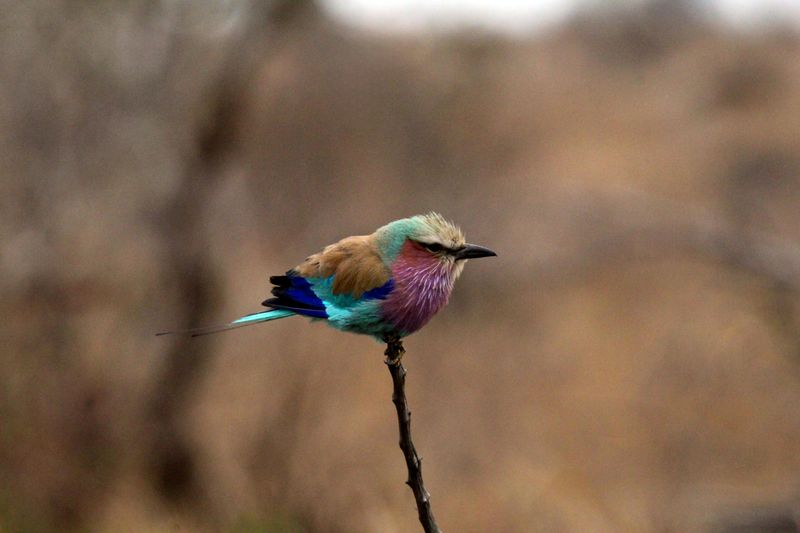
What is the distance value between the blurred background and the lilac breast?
3023 millimetres

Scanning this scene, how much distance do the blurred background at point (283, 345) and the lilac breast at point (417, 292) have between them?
3023 mm

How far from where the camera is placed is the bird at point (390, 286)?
2779 millimetres

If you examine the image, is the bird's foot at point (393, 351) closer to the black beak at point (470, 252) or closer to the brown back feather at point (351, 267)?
the brown back feather at point (351, 267)

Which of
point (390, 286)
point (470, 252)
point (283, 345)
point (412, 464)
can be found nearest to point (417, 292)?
point (390, 286)

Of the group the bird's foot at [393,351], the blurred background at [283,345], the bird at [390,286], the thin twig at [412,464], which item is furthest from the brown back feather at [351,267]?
the blurred background at [283,345]

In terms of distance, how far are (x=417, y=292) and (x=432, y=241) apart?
0.56 feet

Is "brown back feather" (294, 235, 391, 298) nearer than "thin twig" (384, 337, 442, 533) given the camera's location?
No

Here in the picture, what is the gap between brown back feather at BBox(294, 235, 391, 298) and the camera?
288 centimetres

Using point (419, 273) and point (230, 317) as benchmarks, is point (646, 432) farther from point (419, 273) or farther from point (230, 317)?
point (419, 273)

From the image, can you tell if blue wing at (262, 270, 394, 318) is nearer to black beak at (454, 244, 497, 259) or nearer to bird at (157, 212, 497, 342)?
bird at (157, 212, 497, 342)

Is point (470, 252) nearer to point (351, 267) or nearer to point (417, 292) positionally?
point (417, 292)

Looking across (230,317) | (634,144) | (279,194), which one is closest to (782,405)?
(230,317)

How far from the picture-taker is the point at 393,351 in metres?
2.65

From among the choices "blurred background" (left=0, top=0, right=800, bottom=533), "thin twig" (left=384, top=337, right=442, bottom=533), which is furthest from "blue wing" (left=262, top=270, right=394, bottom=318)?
"blurred background" (left=0, top=0, right=800, bottom=533)
